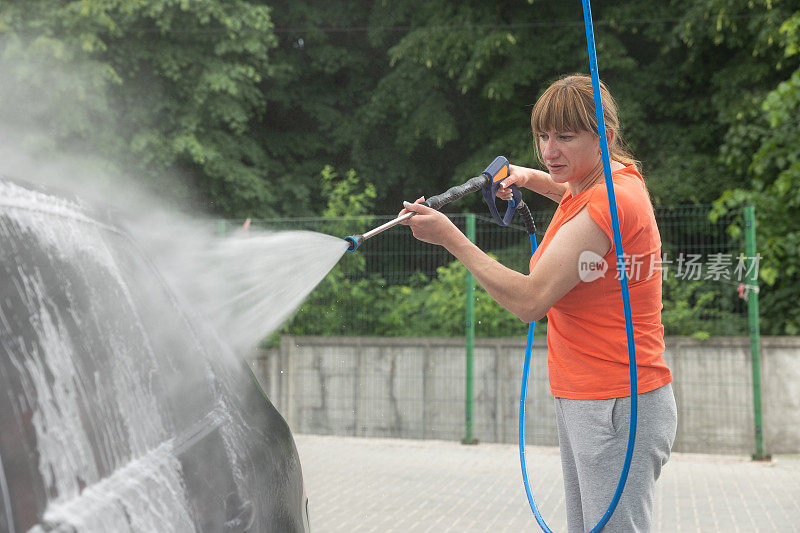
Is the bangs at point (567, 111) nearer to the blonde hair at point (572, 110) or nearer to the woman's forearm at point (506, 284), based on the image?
the blonde hair at point (572, 110)

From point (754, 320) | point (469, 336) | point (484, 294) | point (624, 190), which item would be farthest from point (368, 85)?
point (624, 190)

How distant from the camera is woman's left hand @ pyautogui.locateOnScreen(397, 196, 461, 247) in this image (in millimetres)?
2654

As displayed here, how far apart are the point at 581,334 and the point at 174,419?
3.96 feet

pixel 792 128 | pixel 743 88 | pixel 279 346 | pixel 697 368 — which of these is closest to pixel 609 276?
pixel 697 368

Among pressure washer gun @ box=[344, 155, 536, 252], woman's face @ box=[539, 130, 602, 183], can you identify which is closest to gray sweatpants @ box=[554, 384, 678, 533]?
woman's face @ box=[539, 130, 602, 183]

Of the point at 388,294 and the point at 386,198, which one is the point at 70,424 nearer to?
the point at 388,294

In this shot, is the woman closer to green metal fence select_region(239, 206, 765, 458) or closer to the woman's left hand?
the woman's left hand

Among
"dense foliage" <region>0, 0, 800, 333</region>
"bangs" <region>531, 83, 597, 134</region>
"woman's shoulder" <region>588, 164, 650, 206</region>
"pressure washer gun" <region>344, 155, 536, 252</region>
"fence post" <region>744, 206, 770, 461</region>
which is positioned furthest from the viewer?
"dense foliage" <region>0, 0, 800, 333</region>

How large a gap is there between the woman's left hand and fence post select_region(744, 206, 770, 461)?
6993 millimetres

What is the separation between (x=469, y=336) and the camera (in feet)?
32.5

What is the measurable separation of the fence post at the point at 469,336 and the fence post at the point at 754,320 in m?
2.75

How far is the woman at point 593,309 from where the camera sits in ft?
8.17

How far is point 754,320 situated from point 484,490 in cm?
336

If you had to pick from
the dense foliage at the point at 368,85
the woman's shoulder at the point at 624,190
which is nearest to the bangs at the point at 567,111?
the woman's shoulder at the point at 624,190
